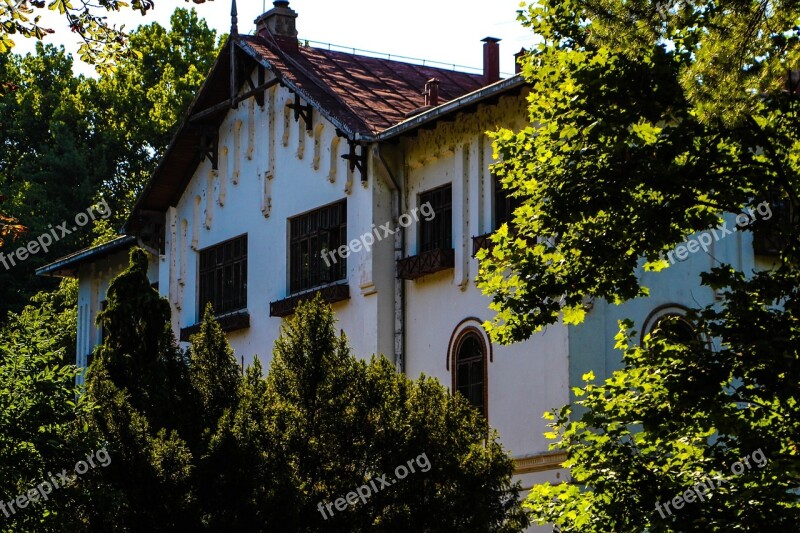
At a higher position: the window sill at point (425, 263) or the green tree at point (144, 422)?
the window sill at point (425, 263)

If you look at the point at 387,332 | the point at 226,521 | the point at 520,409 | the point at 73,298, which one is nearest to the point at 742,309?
the point at 226,521

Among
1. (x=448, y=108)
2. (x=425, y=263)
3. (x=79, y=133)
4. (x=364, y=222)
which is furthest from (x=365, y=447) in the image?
(x=79, y=133)

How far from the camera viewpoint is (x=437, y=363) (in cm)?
2645

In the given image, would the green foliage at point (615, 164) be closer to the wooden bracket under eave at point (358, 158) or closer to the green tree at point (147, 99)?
the wooden bracket under eave at point (358, 158)

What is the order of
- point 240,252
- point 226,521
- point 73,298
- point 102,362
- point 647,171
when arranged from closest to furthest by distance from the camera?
1. point 647,171
2. point 226,521
3. point 102,362
4. point 240,252
5. point 73,298

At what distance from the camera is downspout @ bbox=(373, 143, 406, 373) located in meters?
27.3

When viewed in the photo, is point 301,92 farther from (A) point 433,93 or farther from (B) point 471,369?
(B) point 471,369

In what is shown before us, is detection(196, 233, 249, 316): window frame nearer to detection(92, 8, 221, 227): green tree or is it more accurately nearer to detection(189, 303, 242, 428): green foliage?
detection(189, 303, 242, 428): green foliage

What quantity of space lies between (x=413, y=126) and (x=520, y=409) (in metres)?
5.52

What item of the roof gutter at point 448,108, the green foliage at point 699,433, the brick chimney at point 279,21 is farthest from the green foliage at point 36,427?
the brick chimney at point 279,21

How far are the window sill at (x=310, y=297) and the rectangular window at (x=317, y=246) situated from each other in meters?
0.32

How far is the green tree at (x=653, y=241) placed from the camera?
14.8m

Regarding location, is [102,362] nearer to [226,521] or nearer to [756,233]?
[226,521]

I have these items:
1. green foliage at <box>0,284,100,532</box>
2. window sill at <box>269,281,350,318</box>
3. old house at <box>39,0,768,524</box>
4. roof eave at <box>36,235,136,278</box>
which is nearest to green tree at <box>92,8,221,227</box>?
roof eave at <box>36,235,136,278</box>
